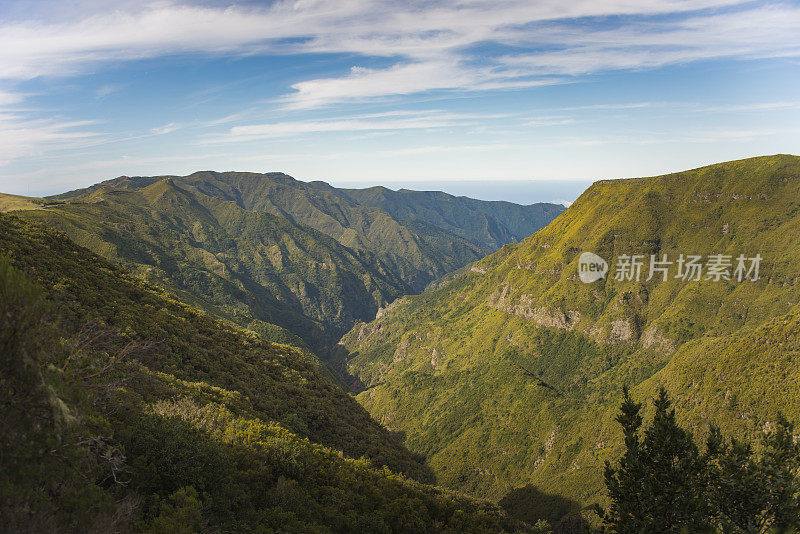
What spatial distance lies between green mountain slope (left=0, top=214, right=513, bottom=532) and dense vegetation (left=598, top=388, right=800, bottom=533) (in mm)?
24249

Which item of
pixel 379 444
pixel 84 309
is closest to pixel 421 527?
pixel 379 444

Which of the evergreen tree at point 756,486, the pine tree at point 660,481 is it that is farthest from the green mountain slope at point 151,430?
the evergreen tree at point 756,486

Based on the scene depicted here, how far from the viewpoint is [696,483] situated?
101 ft

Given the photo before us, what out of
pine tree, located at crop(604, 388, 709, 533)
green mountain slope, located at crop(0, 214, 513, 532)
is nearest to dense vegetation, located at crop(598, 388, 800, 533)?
pine tree, located at crop(604, 388, 709, 533)

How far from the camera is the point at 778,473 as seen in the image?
29000 millimetres

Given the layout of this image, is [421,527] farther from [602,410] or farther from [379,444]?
[602,410]

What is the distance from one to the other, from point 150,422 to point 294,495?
15.0 meters

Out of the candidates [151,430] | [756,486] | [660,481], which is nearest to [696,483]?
[660,481]

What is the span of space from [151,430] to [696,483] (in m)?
45.0

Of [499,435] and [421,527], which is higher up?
[421,527]

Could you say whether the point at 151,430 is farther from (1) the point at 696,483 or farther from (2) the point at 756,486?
(2) the point at 756,486

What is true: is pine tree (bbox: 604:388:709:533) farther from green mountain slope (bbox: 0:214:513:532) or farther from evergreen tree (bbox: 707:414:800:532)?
green mountain slope (bbox: 0:214:513:532)

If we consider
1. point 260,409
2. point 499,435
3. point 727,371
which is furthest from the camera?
point 499,435

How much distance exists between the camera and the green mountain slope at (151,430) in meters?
16.8
